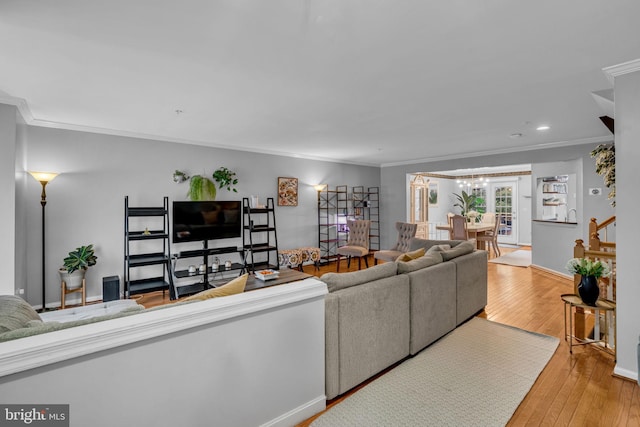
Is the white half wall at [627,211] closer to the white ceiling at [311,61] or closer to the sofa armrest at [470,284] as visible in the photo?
the white ceiling at [311,61]

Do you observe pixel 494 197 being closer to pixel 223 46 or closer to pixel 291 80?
pixel 291 80

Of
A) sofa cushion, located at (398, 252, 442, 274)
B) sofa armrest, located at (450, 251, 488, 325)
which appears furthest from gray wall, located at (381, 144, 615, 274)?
sofa cushion, located at (398, 252, 442, 274)

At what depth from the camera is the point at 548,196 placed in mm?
6699

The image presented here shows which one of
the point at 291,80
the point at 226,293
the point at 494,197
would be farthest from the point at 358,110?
the point at 494,197

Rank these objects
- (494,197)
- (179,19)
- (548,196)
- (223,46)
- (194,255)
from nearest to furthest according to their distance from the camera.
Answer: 1. (179,19)
2. (223,46)
3. (194,255)
4. (548,196)
5. (494,197)

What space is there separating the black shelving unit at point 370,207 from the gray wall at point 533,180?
0.17m

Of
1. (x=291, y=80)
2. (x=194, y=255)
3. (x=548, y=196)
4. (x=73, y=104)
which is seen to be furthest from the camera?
(x=548, y=196)

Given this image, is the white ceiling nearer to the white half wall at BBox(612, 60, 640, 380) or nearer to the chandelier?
the white half wall at BBox(612, 60, 640, 380)

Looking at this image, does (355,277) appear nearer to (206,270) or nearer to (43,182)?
(206,270)

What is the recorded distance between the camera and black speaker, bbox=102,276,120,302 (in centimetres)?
401

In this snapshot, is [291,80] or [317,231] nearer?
[291,80]

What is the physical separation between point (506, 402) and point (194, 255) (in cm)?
442

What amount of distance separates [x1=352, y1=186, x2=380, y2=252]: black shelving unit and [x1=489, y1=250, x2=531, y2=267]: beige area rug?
2807mm

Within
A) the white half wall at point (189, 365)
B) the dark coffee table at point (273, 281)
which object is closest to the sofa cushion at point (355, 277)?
the white half wall at point (189, 365)
